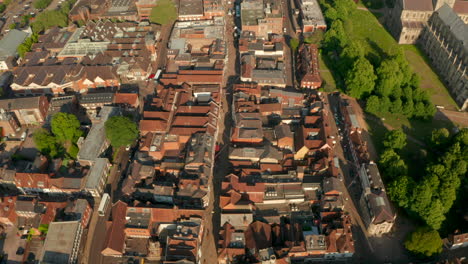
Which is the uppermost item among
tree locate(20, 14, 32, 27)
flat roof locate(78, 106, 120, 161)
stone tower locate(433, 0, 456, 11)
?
stone tower locate(433, 0, 456, 11)

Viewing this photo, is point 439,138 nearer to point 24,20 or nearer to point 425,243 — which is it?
point 425,243

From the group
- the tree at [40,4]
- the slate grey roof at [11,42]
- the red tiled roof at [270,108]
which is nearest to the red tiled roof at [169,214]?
the red tiled roof at [270,108]

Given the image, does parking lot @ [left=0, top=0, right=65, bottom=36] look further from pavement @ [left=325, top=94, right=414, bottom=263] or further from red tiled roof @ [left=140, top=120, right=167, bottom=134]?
pavement @ [left=325, top=94, right=414, bottom=263]

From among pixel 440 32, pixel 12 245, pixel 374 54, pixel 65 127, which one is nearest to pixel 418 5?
pixel 440 32

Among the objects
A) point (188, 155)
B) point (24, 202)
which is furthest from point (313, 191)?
point (24, 202)

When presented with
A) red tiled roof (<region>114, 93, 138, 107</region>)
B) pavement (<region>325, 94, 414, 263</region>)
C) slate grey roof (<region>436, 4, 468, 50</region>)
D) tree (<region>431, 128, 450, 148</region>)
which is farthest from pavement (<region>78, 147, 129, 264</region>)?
slate grey roof (<region>436, 4, 468, 50</region>)

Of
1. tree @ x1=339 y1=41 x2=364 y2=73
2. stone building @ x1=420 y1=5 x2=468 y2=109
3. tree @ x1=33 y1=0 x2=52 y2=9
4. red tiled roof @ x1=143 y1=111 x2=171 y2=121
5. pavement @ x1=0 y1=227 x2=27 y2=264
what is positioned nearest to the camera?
pavement @ x1=0 y1=227 x2=27 y2=264
